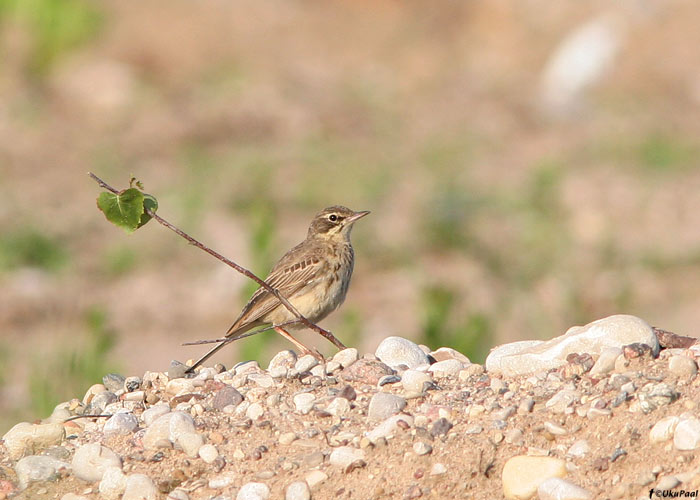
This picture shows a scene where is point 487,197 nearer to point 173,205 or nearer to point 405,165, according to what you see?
point 405,165

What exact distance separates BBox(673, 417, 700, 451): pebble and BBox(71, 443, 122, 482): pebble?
7.30ft

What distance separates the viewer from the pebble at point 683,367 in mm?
5203

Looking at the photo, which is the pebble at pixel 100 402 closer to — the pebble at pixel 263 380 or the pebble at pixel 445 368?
the pebble at pixel 263 380

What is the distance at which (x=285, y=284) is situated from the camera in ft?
25.7

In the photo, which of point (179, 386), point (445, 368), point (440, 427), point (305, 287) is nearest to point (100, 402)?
point (179, 386)

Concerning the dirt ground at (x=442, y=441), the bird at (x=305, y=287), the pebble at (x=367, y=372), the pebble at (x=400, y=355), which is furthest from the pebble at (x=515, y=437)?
the bird at (x=305, y=287)

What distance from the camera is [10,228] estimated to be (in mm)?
13109

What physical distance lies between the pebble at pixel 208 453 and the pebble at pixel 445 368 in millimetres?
1150

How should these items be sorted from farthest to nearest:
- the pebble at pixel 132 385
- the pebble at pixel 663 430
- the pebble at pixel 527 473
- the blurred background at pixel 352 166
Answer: the blurred background at pixel 352 166
the pebble at pixel 132 385
the pebble at pixel 663 430
the pebble at pixel 527 473

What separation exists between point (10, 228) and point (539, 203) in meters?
5.87

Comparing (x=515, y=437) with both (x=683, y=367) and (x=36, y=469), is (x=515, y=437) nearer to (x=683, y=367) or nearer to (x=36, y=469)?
(x=683, y=367)

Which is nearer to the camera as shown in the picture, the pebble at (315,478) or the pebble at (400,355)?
the pebble at (315,478)

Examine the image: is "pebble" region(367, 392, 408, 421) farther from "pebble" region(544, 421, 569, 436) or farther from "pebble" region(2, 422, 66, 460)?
"pebble" region(2, 422, 66, 460)

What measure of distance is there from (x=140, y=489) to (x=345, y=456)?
820 mm
